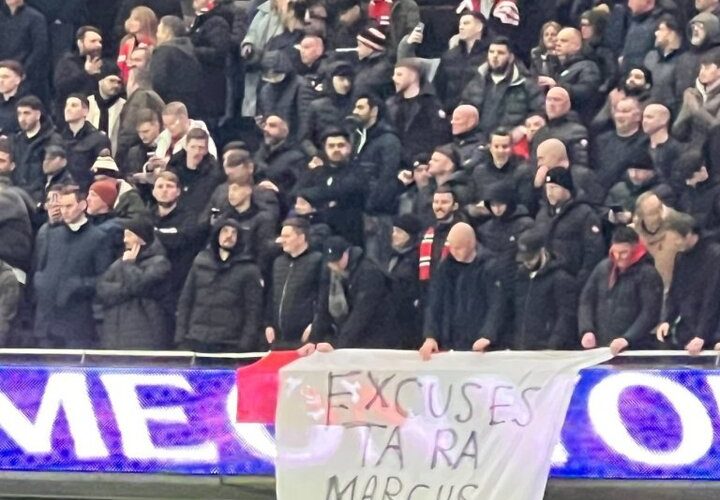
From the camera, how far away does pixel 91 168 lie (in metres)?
11.5

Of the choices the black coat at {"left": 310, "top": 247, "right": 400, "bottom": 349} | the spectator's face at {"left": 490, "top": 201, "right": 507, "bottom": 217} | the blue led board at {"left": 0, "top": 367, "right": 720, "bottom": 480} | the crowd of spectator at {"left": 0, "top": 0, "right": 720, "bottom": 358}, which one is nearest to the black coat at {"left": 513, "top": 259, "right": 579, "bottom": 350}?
the crowd of spectator at {"left": 0, "top": 0, "right": 720, "bottom": 358}

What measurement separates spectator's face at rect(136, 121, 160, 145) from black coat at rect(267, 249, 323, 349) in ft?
6.19

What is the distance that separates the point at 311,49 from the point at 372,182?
1.36 meters

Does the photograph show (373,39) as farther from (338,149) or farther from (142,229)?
(142,229)

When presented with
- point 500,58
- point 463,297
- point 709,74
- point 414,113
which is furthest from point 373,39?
point 463,297

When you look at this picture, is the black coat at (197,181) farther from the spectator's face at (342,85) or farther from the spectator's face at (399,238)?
the spectator's face at (399,238)

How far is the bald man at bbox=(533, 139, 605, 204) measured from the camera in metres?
10.2

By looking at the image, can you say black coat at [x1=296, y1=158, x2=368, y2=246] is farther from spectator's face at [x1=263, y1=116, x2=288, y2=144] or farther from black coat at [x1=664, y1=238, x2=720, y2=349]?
black coat at [x1=664, y1=238, x2=720, y2=349]

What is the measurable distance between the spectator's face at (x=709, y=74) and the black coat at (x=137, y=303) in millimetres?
3323

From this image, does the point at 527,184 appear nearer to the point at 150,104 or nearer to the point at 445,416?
the point at 445,416

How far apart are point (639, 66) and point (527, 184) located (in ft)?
3.62

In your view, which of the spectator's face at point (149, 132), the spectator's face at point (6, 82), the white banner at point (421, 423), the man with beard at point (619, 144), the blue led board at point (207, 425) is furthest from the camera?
the spectator's face at point (6, 82)

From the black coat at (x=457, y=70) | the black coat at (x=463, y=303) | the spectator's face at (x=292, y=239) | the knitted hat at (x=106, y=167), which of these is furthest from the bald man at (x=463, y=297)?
the knitted hat at (x=106, y=167)

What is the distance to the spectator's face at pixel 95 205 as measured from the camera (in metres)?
10.9
